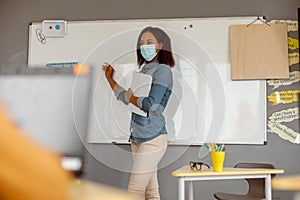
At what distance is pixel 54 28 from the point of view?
Result: 3.82 metres

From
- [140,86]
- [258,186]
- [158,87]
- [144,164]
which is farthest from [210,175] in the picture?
[140,86]

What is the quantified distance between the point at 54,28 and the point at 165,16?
3.05 feet

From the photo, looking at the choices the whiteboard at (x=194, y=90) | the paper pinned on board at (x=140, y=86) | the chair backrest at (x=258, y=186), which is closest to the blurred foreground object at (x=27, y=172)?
the paper pinned on board at (x=140, y=86)

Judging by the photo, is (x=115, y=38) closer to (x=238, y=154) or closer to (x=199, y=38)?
(x=199, y=38)

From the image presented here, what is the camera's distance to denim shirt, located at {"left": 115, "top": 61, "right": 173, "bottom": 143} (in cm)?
272

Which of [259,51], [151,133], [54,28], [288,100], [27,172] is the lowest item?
[151,133]

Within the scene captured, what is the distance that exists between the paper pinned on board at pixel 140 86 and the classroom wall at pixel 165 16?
0.58 metres

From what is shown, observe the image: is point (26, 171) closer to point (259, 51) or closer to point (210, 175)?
point (210, 175)

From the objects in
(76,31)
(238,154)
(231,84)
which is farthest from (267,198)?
(76,31)

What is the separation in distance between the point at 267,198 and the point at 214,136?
3.42 feet

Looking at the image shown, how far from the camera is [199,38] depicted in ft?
12.0

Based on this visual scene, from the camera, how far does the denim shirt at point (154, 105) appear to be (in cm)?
272

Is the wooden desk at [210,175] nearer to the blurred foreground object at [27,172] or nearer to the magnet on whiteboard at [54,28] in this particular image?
the magnet on whiteboard at [54,28]

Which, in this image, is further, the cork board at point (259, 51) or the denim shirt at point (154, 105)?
the cork board at point (259, 51)
